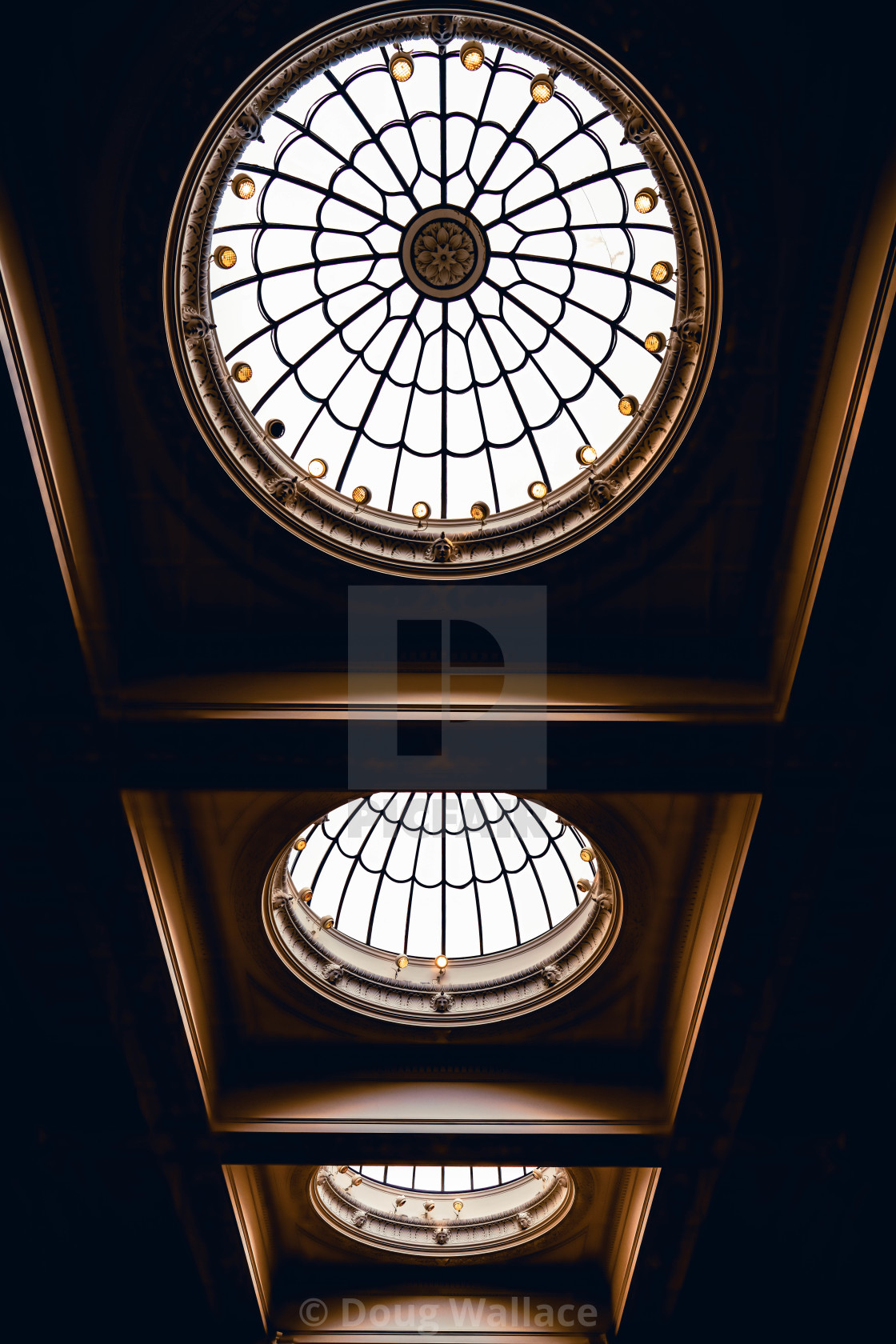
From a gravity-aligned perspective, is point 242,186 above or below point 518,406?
above

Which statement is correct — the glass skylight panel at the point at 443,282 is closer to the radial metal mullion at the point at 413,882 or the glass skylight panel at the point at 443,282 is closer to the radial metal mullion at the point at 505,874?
the radial metal mullion at the point at 505,874

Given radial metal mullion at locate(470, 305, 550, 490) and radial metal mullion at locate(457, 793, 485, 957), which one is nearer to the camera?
radial metal mullion at locate(470, 305, 550, 490)

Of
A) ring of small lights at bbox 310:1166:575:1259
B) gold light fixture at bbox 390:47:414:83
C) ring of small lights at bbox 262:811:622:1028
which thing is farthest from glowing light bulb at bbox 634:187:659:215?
ring of small lights at bbox 310:1166:575:1259

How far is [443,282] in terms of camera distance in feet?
25.2

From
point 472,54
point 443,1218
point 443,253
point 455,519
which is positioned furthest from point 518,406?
point 443,1218

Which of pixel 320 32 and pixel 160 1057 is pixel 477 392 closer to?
pixel 320 32

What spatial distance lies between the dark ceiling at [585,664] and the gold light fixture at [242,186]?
32.1 inches

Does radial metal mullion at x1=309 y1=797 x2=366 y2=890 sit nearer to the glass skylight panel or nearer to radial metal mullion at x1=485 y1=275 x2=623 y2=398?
the glass skylight panel

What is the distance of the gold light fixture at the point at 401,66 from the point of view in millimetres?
6523

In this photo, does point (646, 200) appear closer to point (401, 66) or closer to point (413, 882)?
point (401, 66)

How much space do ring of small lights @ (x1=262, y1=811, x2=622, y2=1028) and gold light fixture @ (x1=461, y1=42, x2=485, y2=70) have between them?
6.94 m

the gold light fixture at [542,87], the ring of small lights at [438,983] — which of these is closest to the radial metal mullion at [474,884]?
the ring of small lights at [438,983]

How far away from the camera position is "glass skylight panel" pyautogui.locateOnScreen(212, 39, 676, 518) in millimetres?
7023

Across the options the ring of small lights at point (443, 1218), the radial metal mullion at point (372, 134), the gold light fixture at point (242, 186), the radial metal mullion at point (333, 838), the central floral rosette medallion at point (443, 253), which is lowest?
the ring of small lights at point (443, 1218)
